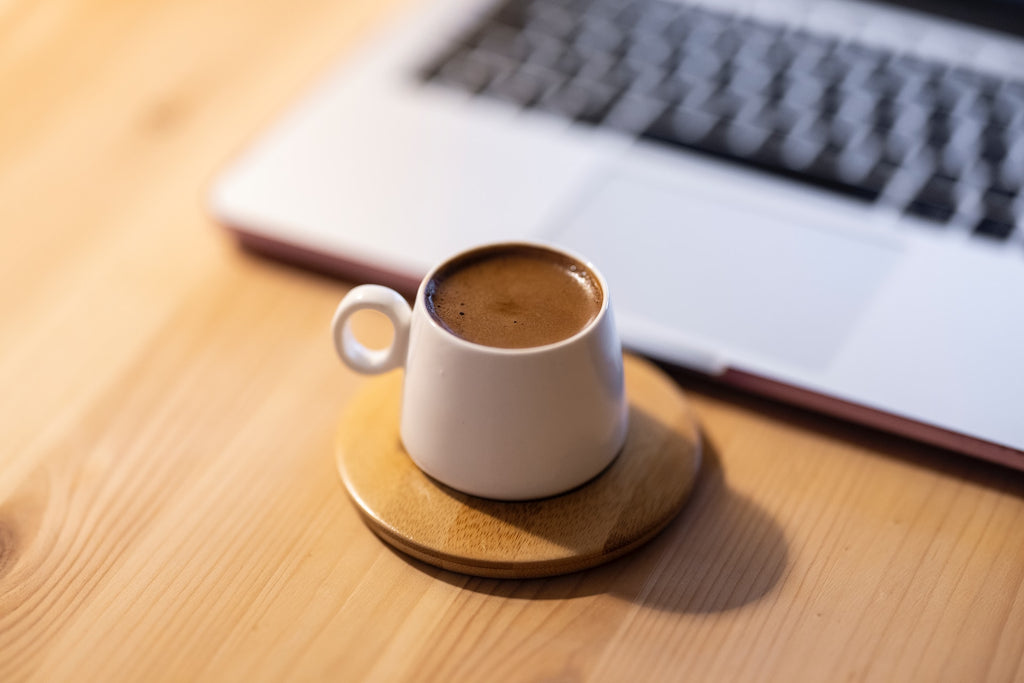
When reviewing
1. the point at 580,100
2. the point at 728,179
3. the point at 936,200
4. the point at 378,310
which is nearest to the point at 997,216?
the point at 936,200

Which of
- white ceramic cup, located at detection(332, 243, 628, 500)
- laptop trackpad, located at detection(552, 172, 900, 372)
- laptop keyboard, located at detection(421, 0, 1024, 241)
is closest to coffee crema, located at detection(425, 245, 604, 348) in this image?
white ceramic cup, located at detection(332, 243, 628, 500)

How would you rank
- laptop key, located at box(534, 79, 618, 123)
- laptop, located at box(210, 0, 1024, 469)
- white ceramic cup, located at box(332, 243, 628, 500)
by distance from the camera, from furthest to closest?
1. laptop key, located at box(534, 79, 618, 123)
2. laptop, located at box(210, 0, 1024, 469)
3. white ceramic cup, located at box(332, 243, 628, 500)

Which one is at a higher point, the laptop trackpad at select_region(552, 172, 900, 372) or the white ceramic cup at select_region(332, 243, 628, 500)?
the white ceramic cup at select_region(332, 243, 628, 500)

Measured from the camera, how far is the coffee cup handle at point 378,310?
544mm

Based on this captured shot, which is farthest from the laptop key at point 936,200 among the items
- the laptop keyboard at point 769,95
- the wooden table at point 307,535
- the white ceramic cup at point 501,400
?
the white ceramic cup at point 501,400

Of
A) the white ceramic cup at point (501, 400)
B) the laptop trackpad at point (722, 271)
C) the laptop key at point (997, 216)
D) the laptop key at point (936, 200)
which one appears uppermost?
the white ceramic cup at point (501, 400)

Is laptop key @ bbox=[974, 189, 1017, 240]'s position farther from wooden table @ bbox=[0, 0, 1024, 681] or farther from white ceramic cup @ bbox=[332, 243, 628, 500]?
white ceramic cup @ bbox=[332, 243, 628, 500]

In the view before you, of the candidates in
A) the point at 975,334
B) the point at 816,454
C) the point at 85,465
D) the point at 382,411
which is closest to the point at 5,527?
the point at 85,465

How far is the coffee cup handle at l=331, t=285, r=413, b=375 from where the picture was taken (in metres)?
0.54

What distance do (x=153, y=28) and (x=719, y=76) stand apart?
1.88 feet

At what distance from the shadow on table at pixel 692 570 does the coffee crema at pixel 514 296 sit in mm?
130

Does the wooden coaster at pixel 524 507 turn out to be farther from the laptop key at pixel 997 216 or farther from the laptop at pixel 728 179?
the laptop key at pixel 997 216

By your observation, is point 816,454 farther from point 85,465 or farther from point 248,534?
point 85,465

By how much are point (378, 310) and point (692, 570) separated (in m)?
0.22
